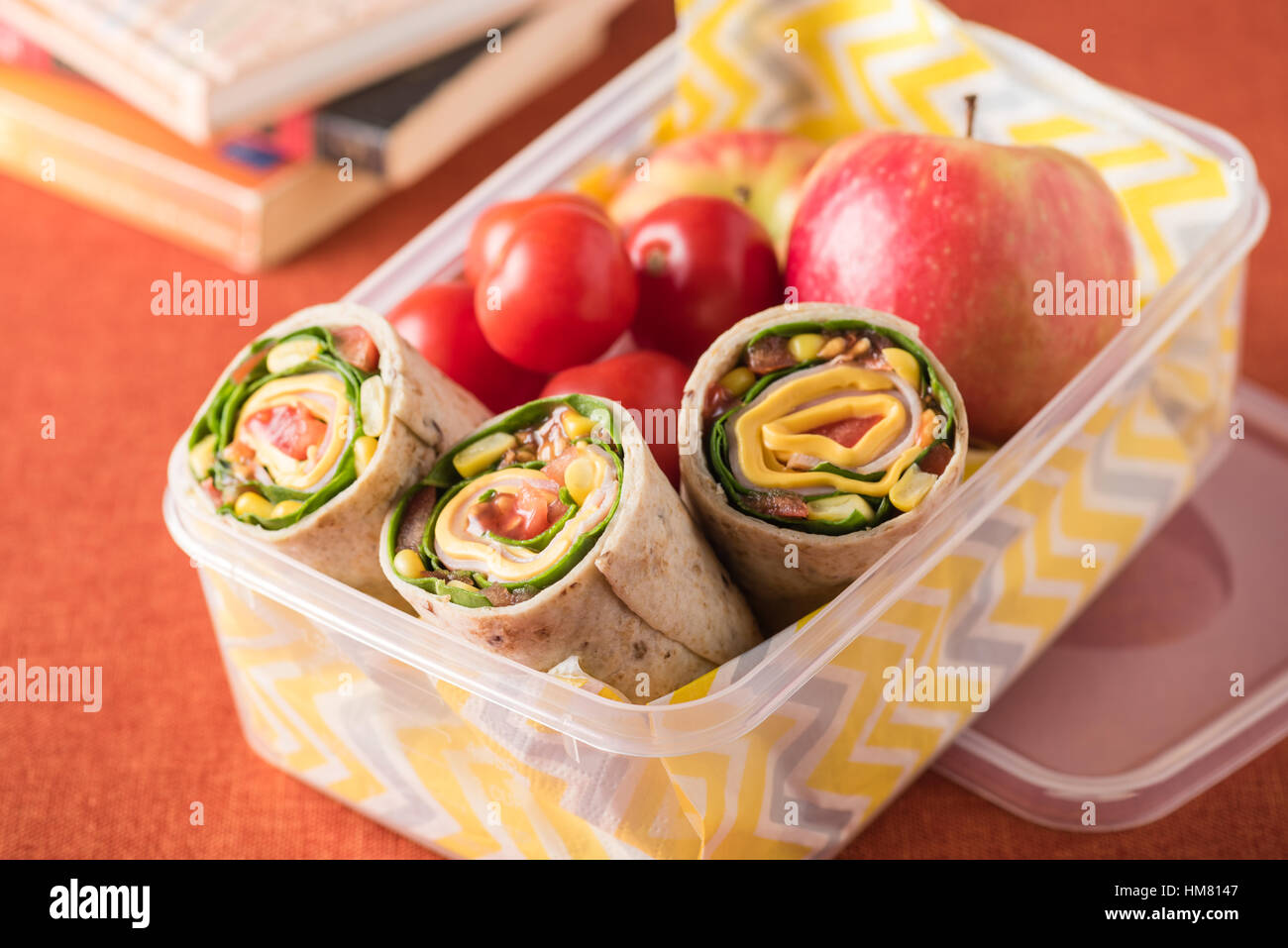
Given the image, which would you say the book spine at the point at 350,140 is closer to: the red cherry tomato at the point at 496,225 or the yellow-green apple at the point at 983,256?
the red cherry tomato at the point at 496,225

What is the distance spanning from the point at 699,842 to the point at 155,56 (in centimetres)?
140

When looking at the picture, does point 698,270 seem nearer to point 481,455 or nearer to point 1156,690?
point 481,455

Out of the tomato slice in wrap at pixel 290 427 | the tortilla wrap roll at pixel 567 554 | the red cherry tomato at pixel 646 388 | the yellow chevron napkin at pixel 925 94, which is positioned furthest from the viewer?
the yellow chevron napkin at pixel 925 94

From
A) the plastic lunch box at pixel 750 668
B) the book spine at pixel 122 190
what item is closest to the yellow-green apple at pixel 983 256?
the plastic lunch box at pixel 750 668

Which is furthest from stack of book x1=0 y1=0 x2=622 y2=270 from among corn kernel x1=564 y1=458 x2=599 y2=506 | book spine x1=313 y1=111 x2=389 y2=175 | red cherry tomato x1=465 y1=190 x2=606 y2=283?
corn kernel x1=564 y1=458 x2=599 y2=506

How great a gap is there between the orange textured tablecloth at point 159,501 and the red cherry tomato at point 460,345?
44 centimetres

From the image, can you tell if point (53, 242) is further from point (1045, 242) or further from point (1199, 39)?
point (1199, 39)

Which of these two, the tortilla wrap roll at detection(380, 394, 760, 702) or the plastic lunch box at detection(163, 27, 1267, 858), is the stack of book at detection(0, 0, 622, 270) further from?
the tortilla wrap roll at detection(380, 394, 760, 702)

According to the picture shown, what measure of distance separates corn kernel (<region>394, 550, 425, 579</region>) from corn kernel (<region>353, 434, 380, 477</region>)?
0.08m

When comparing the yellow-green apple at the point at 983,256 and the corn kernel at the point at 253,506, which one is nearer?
the corn kernel at the point at 253,506

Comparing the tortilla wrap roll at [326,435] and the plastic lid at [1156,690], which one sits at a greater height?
the tortilla wrap roll at [326,435]

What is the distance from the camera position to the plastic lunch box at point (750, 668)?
3.78 ft

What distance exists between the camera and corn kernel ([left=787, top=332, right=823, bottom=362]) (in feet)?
4.03

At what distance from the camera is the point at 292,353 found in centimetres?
128
